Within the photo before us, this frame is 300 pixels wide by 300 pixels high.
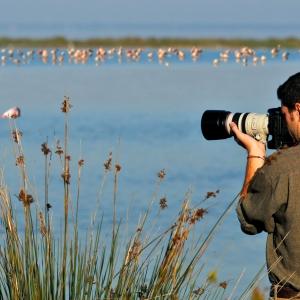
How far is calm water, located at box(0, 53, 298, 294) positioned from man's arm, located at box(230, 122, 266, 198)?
2.75 feet

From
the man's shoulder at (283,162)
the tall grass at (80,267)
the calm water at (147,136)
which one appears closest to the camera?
the man's shoulder at (283,162)

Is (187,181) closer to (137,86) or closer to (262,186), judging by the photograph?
(262,186)

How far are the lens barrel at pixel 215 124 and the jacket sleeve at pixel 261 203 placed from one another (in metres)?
0.43

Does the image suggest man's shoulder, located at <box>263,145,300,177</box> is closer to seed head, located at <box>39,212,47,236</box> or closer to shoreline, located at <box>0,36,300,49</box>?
seed head, located at <box>39,212,47,236</box>

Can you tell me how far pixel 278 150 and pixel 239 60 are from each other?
98.4 feet

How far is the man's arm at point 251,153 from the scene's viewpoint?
341 cm

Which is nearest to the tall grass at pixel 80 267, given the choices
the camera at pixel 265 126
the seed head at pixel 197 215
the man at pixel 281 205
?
the seed head at pixel 197 215

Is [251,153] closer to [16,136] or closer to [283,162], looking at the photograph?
[283,162]

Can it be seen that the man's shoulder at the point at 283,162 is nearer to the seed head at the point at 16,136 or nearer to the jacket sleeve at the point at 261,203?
the jacket sleeve at the point at 261,203

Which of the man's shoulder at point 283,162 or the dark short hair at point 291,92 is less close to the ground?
the dark short hair at point 291,92

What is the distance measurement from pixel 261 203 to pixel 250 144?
0.90ft

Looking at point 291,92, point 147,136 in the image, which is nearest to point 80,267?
point 291,92

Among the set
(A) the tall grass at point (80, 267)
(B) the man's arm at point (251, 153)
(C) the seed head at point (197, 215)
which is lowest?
(A) the tall grass at point (80, 267)

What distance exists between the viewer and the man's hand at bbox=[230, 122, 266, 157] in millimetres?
3480
